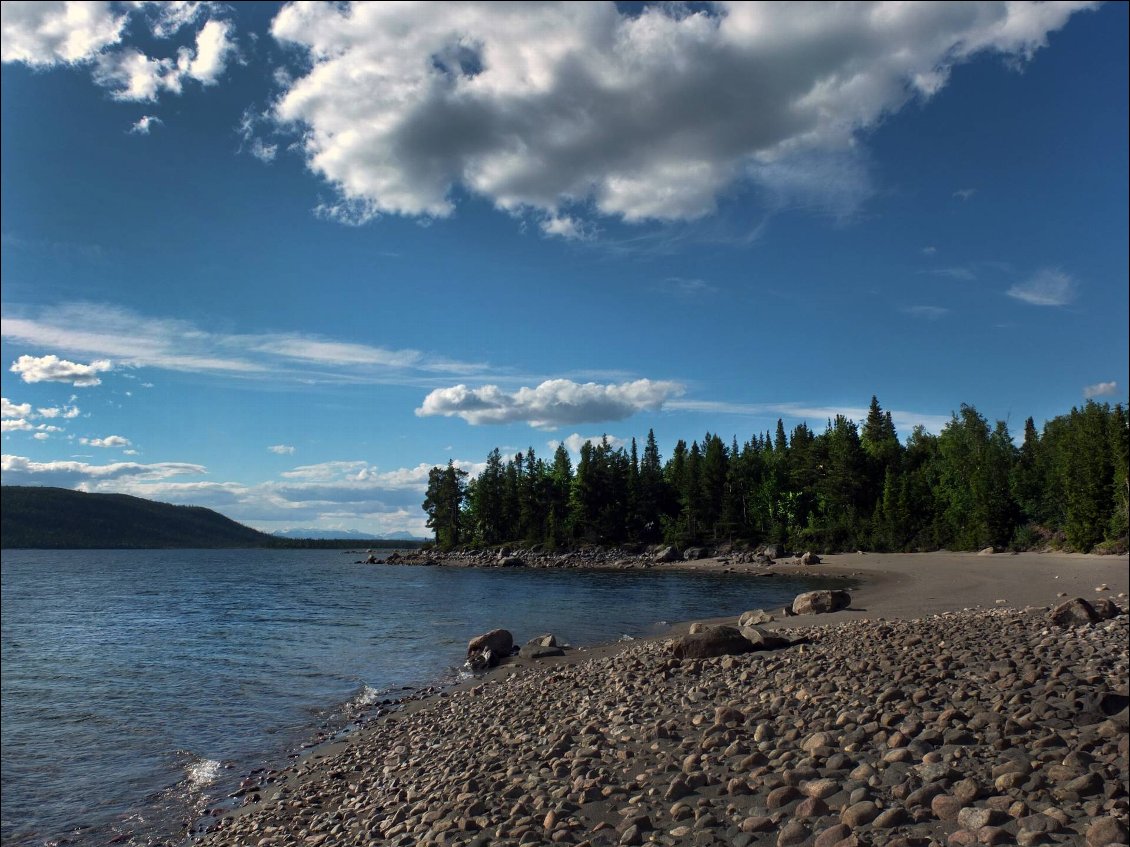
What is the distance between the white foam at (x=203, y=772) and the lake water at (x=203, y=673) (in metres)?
0.05

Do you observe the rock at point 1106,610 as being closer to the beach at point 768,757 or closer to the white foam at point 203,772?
the beach at point 768,757

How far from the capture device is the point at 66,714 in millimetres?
19016

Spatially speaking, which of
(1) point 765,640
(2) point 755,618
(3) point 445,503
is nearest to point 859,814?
(1) point 765,640

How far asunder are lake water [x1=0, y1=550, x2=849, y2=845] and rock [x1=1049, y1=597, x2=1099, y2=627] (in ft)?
50.9

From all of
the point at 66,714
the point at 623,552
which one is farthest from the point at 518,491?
the point at 66,714

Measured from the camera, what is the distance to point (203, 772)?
13.8 meters

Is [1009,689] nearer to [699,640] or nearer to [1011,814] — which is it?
[1011,814]

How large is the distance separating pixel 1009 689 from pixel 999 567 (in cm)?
4376

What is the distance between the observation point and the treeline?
56947mm

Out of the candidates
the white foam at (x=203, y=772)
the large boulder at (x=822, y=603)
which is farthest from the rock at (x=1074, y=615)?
the white foam at (x=203, y=772)

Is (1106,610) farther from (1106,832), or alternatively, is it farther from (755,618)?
(1106,832)

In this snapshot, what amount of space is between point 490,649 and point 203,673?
32.2 ft

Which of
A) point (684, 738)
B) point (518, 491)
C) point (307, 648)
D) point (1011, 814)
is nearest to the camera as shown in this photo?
point (1011, 814)

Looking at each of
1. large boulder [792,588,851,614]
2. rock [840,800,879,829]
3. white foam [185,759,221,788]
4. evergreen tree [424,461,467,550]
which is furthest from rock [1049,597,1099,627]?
evergreen tree [424,461,467,550]
